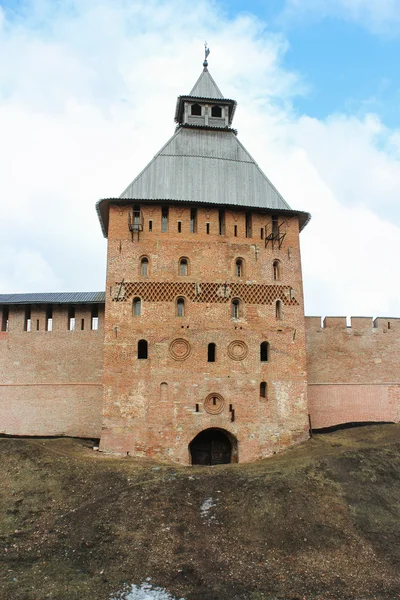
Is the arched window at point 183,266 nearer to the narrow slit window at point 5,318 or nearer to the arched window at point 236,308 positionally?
the arched window at point 236,308

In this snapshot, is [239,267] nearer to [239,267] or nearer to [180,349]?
[239,267]

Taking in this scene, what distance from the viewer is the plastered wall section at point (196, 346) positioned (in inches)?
1058

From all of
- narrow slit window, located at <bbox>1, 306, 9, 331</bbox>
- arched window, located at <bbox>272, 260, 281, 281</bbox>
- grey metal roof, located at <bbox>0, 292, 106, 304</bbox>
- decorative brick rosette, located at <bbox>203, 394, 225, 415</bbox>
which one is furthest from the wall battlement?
narrow slit window, located at <bbox>1, 306, 9, 331</bbox>

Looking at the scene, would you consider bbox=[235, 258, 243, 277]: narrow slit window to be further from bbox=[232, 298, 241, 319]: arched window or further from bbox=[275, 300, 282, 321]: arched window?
bbox=[275, 300, 282, 321]: arched window

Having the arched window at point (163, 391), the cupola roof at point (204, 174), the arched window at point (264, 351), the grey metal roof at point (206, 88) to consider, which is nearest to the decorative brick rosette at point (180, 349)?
the arched window at point (163, 391)

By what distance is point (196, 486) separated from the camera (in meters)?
21.3

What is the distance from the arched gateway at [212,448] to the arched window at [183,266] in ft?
26.4

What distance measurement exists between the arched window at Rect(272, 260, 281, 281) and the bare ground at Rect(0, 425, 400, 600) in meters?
9.33

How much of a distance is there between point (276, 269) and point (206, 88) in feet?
44.0

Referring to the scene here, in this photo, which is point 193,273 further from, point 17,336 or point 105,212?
point 17,336

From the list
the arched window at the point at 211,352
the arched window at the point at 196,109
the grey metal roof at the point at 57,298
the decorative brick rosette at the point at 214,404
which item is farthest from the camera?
the arched window at the point at 196,109

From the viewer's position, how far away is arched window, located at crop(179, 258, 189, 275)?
2895 centimetres

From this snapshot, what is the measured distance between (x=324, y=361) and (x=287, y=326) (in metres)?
4.13

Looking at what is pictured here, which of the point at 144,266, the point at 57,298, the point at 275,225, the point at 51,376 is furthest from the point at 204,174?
the point at 51,376
